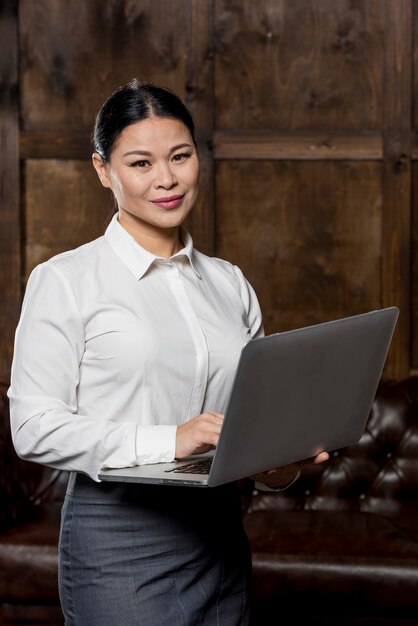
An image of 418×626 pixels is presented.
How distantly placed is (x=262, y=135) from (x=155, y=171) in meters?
2.47

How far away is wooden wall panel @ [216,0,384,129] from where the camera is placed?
420cm

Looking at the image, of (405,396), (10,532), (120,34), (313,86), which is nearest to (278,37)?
(313,86)

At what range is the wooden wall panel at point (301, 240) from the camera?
4.22m

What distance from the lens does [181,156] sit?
1.85 metres

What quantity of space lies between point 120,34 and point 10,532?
2.13 metres

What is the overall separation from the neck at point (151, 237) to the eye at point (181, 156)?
13 centimetres

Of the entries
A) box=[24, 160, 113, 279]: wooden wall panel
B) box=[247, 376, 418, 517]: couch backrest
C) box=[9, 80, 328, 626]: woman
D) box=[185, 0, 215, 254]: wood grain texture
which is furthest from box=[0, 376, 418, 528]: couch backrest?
box=[9, 80, 328, 626]: woman

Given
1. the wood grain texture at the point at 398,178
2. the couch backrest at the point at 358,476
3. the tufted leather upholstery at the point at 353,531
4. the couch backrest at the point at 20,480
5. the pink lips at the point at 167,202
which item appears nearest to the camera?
the pink lips at the point at 167,202

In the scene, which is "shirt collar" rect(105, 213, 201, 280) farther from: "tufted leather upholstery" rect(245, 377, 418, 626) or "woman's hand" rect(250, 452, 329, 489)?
"tufted leather upholstery" rect(245, 377, 418, 626)

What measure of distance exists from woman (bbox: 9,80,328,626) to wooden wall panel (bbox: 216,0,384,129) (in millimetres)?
2409

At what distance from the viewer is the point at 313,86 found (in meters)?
4.23

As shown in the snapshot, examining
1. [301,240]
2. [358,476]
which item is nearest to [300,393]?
[358,476]

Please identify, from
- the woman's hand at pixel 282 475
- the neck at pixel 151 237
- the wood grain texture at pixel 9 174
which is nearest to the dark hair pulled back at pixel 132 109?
the neck at pixel 151 237

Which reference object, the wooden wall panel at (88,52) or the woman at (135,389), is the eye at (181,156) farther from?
the wooden wall panel at (88,52)
